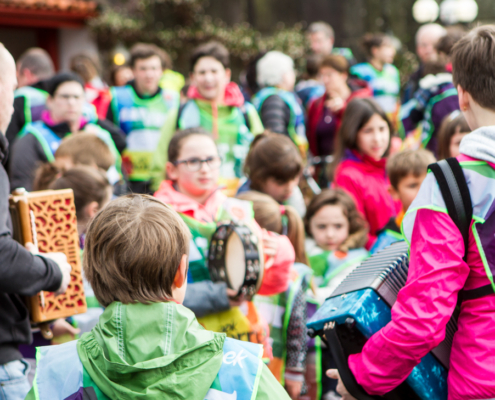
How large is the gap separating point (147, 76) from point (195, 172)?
3223mm

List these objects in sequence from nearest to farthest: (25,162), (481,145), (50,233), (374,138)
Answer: (481,145) < (50,233) < (25,162) < (374,138)

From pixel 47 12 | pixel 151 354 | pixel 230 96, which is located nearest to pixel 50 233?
pixel 151 354

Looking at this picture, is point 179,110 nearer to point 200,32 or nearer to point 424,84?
point 424,84

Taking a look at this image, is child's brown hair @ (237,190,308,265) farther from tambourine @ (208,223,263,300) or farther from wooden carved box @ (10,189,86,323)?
wooden carved box @ (10,189,86,323)

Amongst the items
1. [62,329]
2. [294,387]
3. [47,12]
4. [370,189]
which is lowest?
[294,387]

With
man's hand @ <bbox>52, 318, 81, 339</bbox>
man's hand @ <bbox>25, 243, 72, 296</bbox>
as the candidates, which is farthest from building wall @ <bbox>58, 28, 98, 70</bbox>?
man's hand @ <bbox>25, 243, 72, 296</bbox>

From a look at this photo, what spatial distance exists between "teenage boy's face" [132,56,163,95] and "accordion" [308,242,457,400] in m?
4.42

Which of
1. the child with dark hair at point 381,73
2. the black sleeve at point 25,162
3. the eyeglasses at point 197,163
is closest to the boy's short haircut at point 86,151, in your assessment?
the black sleeve at point 25,162

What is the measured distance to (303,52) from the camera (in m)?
14.7

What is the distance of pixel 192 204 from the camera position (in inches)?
116

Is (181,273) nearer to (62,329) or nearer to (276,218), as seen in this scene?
(62,329)

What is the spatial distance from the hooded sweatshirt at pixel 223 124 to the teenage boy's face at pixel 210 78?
0.18ft

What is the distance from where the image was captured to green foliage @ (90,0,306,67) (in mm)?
14977

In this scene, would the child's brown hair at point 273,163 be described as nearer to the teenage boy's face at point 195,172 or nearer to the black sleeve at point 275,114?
the teenage boy's face at point 195,172
